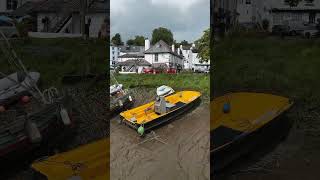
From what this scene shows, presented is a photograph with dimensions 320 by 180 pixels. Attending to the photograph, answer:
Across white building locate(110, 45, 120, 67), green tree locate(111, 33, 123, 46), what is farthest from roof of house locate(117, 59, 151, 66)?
green tree locate(111, 33, 123, 46)

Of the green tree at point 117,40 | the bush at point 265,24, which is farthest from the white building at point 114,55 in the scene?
the bush at point 265,24

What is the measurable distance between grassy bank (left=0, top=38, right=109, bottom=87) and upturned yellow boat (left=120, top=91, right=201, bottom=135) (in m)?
0.43

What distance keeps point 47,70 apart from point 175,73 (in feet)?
3.32

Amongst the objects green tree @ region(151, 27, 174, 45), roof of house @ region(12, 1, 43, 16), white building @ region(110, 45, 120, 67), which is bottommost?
white building @ region(110, 45, 120, 67)

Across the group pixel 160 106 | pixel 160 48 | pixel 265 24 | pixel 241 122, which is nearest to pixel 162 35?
pixel 160 48

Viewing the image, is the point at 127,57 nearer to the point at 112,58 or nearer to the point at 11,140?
the point at 112,58

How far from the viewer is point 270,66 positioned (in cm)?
366

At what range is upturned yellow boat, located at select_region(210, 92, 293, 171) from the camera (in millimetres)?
3561

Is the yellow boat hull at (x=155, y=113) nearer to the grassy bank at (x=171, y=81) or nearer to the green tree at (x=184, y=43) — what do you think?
the grassy bank at (x=171, y=81)

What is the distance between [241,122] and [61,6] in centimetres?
155

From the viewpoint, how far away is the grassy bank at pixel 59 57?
3459mm

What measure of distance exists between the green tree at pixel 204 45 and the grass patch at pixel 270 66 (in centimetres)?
12

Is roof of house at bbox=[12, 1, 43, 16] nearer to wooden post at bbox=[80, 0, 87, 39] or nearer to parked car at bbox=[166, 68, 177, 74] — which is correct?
wooden post at bbox=[80, 0, 87, 39]

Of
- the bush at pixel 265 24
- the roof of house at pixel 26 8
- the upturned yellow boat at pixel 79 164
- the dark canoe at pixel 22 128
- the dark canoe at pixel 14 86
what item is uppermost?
the roof of house at pixel 26 8
